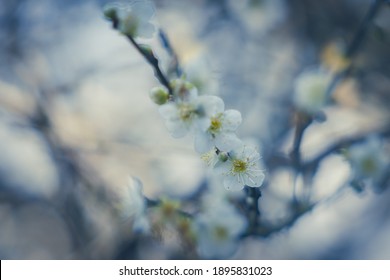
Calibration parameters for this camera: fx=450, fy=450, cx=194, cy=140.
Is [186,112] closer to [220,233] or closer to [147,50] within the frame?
[147,50]

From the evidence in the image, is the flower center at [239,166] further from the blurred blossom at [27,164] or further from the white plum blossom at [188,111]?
the blurred blossom at [27,164]

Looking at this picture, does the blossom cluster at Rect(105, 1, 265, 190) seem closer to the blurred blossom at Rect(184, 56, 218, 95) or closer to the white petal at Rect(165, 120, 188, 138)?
the white petal at Rect(165, 120, 188, 138)

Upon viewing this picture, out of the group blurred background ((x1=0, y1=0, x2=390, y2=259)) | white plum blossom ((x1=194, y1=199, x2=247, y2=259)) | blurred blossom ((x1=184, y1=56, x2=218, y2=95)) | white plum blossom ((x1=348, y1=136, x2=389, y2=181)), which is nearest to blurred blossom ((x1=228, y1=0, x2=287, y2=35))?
blurred background ((x1=0, y1=0, x2=390, y2=259))

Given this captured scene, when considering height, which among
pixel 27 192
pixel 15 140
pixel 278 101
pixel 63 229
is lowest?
pixel 63 229

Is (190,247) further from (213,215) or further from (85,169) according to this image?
(85,169)

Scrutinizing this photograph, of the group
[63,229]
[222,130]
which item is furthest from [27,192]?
[222,130]
